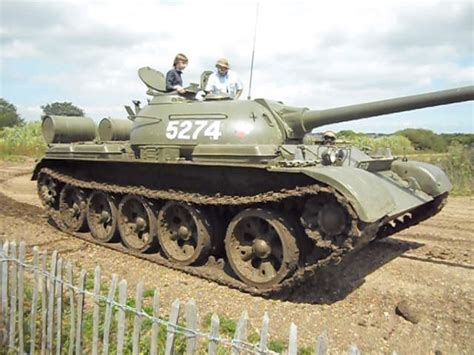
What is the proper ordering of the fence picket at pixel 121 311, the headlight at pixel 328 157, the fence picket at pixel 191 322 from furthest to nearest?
the headlight at pixel 328 157, the fence picket at pixel 121 311, the fence picket at pixel 191 322

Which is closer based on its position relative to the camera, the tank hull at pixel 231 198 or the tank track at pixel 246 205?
the tank track at pixel 246 205

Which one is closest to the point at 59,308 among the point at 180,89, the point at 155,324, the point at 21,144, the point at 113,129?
the point at 155,324

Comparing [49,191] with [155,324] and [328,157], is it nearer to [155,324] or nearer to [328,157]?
[328,157]

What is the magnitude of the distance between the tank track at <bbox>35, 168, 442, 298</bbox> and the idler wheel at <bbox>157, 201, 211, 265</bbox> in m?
0.14

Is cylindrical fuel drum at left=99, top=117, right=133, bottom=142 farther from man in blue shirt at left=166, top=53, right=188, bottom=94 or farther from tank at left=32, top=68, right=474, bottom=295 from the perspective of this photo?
man in blue shirt at left=166, top=53, right=188, bottom=94

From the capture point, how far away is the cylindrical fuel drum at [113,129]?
1006 cm

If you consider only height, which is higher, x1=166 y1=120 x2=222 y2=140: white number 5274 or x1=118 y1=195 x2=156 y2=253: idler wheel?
x1=166 y1=120 x2=222 y2=140: white number 5274

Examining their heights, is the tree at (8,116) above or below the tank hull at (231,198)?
above

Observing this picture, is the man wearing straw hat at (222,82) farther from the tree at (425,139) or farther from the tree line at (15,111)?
the tree line at (15,111)

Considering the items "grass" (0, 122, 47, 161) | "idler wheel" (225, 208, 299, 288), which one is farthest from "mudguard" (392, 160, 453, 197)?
"grass" (0, 122, 47, 161)

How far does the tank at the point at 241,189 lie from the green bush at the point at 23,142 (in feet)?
73.0

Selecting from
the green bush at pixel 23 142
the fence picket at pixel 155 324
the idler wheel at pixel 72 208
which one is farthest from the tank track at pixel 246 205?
the green bush at pixel 23 142

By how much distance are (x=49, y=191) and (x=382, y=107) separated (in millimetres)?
6899

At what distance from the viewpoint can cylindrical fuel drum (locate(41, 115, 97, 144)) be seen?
10.1 meters
